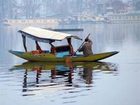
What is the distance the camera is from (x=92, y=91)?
2553cm

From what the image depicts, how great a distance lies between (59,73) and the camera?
32.7 metres

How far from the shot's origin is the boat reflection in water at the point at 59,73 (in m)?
27.7

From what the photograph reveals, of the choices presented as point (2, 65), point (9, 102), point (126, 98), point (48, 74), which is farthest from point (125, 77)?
point (2, 65)

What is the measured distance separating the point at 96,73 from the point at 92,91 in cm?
676

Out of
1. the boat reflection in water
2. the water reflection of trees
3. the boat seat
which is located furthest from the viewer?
the boat seat

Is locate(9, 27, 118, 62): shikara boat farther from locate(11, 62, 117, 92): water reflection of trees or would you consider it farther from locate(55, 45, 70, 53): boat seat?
locate(11, 62, 117, 92): water reflection of trees

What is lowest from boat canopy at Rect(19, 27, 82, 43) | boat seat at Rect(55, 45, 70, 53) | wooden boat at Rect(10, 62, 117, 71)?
wooden boat at Rect(10, 62, 117, 71)

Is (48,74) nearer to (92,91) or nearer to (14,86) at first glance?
(14,86)

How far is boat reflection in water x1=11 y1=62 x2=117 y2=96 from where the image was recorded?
90.9 ft

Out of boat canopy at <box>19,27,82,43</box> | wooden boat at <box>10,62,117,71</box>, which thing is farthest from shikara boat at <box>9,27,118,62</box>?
wooden boat at <box>10,62,117,71</box>

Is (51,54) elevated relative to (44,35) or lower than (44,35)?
lower

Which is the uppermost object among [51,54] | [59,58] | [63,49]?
[63,49]

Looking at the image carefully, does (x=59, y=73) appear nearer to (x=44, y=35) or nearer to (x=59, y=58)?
(x=59, y=58)

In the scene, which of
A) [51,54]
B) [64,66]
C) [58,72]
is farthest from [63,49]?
[58,72]
